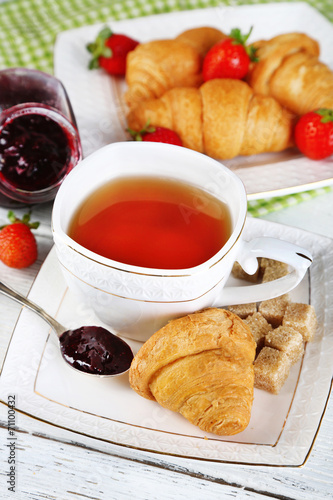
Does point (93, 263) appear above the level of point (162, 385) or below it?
above

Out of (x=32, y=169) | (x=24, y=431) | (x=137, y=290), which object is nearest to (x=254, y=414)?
(x=137, y=290)

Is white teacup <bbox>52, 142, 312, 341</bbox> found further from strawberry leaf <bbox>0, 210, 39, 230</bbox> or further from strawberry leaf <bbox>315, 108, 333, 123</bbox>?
strawberry leaf <bbox>315, 108, 333, 123</bbox>

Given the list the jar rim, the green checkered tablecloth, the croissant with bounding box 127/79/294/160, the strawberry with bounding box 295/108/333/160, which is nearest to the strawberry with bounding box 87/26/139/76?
the green checkered tablecloth

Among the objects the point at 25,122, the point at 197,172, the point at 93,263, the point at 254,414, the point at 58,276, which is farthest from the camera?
the point at 25,122

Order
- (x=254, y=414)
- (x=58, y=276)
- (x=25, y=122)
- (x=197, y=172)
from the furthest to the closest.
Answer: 1. (x=25, y=122)
2. (x=58, y=276)
3. (x=197, y=172)
4. (x=254, y=414)

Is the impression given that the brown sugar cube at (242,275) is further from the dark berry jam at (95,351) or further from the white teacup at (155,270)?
the dark berry jam at (95,351)

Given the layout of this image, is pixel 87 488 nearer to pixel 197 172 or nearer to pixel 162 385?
pixel 162 385

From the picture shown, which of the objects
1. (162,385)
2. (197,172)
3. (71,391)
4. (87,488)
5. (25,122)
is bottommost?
(87,488)
